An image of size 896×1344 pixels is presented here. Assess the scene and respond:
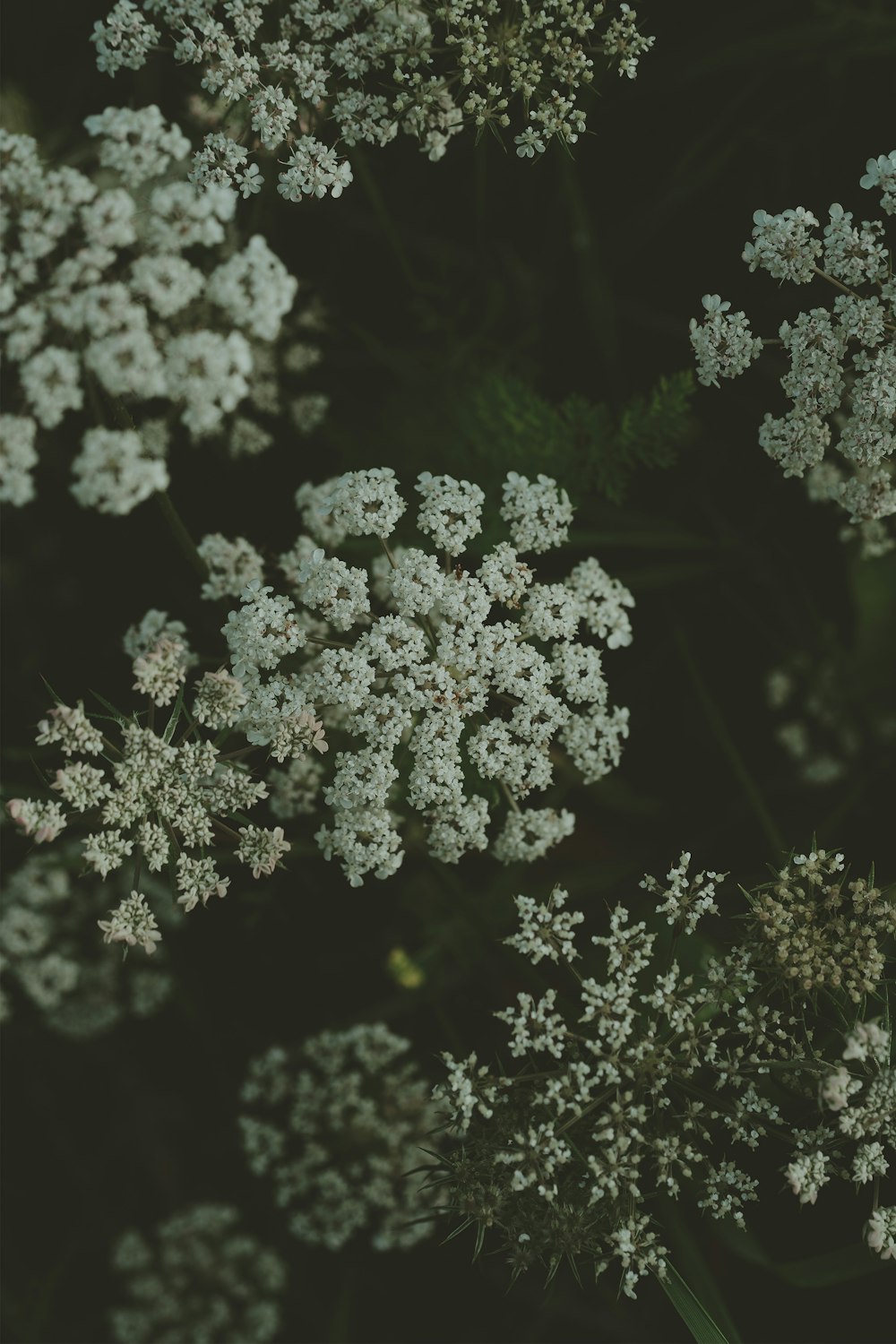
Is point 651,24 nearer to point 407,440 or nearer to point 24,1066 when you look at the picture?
point 407,440

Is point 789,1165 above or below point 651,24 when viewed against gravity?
below

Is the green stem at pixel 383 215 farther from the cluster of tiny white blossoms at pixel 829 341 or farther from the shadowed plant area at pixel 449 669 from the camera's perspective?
the cluster of tiny white blossoms at pixel 829 341

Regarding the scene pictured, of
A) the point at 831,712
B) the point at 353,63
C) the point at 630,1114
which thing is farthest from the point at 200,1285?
the point at 353,63

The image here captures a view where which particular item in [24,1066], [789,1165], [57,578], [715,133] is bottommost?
[24,1066]

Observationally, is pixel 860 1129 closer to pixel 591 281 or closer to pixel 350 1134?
pixel 350 1134

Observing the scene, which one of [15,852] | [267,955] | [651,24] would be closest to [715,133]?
[651,24]
